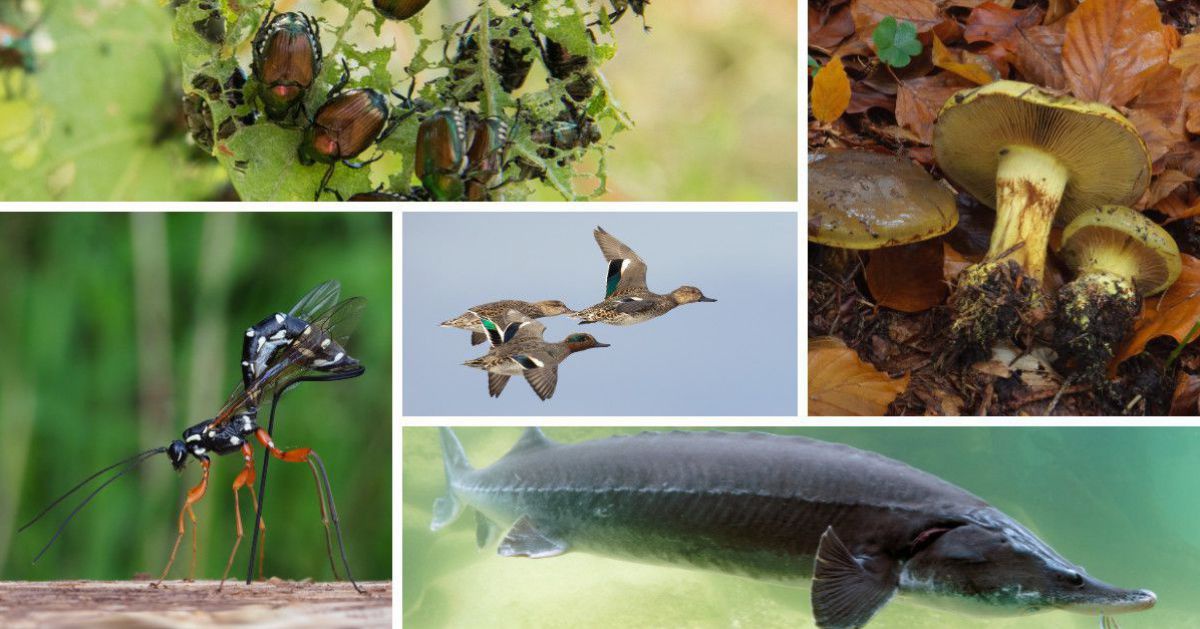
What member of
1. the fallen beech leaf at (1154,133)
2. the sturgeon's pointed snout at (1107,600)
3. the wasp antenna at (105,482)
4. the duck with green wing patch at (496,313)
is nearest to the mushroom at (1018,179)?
the fallen beech leaf at (1154,133)

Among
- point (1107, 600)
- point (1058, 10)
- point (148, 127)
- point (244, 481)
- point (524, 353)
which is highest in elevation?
point (1058, 10)

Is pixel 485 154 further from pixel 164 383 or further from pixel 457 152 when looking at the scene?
pixel 164 383

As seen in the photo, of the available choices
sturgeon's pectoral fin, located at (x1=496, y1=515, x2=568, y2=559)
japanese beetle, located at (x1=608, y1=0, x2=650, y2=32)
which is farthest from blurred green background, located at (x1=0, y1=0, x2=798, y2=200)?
sturgeon's pectoral fin, located at (x1=496, y1=515, x2=568, y2=559)

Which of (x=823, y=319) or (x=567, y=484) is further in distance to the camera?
(x=823, y=319)

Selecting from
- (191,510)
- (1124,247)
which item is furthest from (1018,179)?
(191,510)

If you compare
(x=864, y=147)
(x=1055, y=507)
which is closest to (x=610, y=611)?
(x=1055, y=507)

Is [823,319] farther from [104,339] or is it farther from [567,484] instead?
[104,339]
